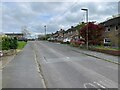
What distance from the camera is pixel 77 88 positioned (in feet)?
31.8

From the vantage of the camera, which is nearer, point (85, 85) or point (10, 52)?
point (85, 85)

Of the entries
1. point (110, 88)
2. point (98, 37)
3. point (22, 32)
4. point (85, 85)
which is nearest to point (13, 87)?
point (85, 85)

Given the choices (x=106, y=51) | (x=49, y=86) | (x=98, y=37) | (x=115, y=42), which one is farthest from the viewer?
(x=115, y=42)

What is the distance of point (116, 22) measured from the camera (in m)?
48.8

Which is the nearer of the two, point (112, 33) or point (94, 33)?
point (94, 33)

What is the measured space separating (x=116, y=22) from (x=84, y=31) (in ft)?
30.7

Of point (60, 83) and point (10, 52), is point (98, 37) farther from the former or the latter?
point (60, 83)

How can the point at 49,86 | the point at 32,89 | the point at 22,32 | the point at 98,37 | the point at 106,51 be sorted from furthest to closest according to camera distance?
the point at 22,32, the point at 98,37, the point at 106,51, the point at 49,86, the point at 32,89

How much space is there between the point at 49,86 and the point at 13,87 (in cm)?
152

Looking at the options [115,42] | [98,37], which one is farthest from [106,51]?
[115,42]

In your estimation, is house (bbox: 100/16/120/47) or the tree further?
house (bbox: 100/16/120/47)

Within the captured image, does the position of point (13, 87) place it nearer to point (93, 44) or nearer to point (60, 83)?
point (60, 83)

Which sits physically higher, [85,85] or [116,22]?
[116,22]

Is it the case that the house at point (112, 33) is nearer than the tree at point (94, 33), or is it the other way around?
the tree at point (94, 33)
